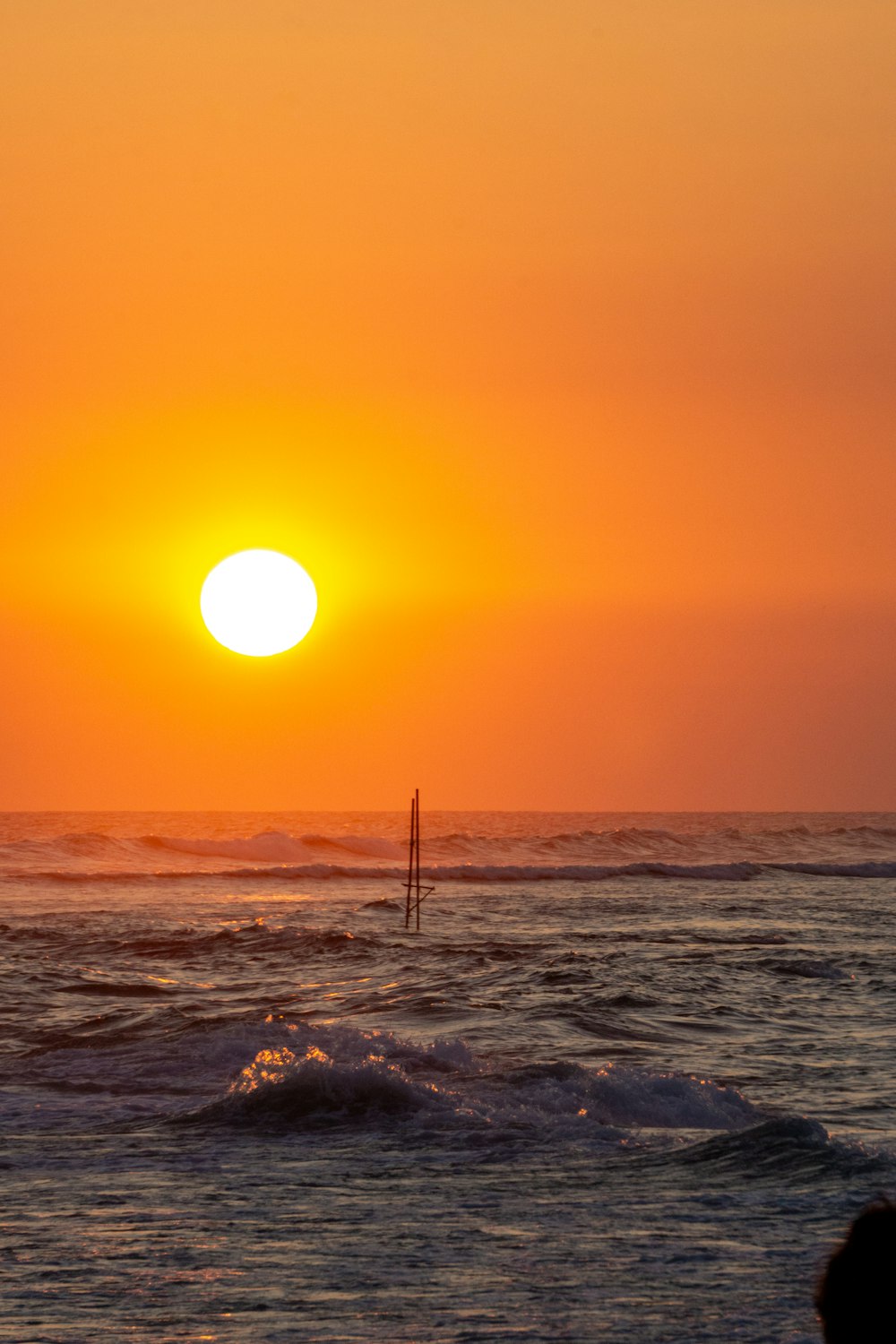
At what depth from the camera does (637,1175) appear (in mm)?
11547

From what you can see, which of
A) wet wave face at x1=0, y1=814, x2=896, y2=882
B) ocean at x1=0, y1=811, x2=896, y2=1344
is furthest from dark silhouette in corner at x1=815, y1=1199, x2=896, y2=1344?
wet wave face at x1=0, y1=814, x2=896, y2=882

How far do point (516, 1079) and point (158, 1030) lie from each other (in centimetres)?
630

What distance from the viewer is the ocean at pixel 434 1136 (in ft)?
27.8

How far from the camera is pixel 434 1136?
13234 mm

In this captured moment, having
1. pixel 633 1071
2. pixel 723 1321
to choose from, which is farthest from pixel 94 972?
pixel 723 1321

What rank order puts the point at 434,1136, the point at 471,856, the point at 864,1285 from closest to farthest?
1. the point at 864,1285
2. the point at 434,1136
3. the point at 471,856

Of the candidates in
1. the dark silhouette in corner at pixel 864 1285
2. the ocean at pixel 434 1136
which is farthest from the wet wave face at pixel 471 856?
the dark silhouette in corner at pixel 864 1285

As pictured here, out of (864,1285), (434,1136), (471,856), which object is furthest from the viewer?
(471,856)

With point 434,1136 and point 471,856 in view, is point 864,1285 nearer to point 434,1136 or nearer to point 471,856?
point 434,1136

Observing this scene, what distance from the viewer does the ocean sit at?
848 cm

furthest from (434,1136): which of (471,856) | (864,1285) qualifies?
(471,856)

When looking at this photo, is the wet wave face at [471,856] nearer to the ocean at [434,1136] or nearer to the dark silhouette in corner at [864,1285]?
the ocean at [434,1136]

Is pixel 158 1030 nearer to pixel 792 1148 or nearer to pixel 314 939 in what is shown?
pixel 792 1148

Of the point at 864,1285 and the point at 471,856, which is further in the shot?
the point at 471,856
